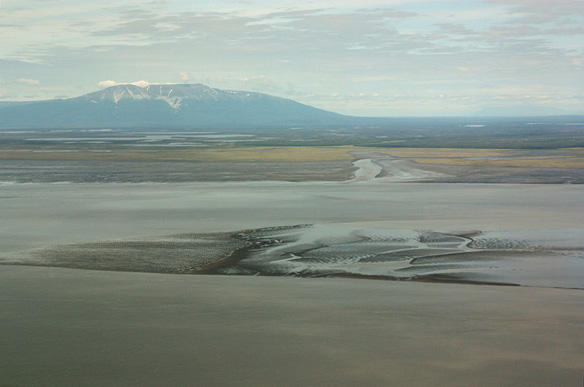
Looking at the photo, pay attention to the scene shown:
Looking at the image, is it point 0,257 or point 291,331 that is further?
point 0,257

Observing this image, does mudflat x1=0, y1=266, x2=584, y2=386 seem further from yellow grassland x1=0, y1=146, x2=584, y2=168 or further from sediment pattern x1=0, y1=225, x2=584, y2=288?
yellow grassland x1=0, y1=146, x2=584, y2=168

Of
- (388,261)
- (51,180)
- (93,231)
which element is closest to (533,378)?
(388,261)

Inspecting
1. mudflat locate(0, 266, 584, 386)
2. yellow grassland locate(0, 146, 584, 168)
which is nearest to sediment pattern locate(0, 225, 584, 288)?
mudflat locate(0, 266, 584, 386)

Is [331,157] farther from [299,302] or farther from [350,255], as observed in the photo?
[299,302]

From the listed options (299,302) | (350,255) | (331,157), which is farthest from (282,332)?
(331,157)

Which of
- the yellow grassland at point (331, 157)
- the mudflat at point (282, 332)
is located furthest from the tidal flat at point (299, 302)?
the yellow grassland at point (331, 157)

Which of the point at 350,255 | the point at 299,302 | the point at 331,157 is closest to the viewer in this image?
the point at 299,302

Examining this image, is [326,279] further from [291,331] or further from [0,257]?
[0,257]

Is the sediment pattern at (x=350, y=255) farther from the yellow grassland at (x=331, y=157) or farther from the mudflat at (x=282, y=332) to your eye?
the yellow grassland at (x=331, y=157)
